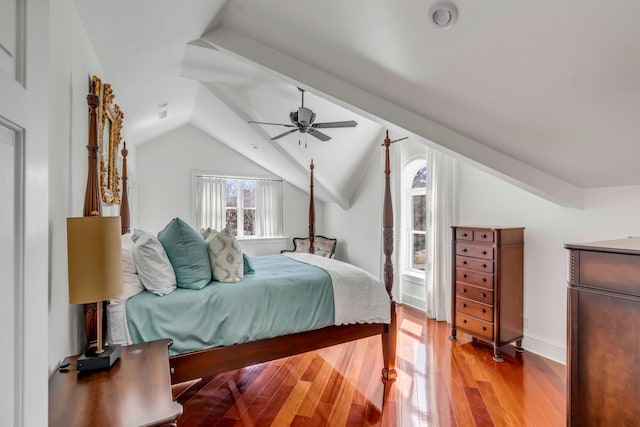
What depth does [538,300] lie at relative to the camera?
2.82 metres

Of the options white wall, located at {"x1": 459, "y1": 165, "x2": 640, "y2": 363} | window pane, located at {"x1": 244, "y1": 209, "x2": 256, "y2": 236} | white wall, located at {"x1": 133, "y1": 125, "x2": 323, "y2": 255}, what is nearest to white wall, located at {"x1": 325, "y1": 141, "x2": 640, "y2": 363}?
white wall, located at {"x1": 459, "y1": 165, "x2": 640, "y2": 363}

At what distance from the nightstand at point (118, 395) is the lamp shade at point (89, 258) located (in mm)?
318

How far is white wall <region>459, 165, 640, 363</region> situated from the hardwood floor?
0.89 ft

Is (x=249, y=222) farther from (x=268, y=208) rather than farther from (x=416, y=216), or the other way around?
(x=416, y=216)

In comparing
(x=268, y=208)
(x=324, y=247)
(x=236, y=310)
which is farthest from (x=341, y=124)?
(x=268, y=208)

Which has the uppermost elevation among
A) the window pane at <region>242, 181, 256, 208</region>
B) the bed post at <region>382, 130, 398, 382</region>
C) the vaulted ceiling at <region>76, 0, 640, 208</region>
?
the vaulted ceiling at <region>76, 0, 640, 208</region>

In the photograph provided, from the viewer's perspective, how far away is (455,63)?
1685 mm

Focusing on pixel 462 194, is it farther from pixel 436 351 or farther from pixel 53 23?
pixel 53 23

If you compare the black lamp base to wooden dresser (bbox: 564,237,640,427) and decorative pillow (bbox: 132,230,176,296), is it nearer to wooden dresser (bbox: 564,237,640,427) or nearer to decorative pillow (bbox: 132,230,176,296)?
decorative pillow (bbox: 132,230,176,296)

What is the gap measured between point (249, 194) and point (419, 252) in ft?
11.2

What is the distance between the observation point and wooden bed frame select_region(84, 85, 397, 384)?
4.50ft

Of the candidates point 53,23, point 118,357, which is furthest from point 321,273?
point 53,23

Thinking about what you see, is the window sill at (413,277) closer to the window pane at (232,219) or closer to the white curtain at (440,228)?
the white curtain at (440,228)

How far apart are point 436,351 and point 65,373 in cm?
278
